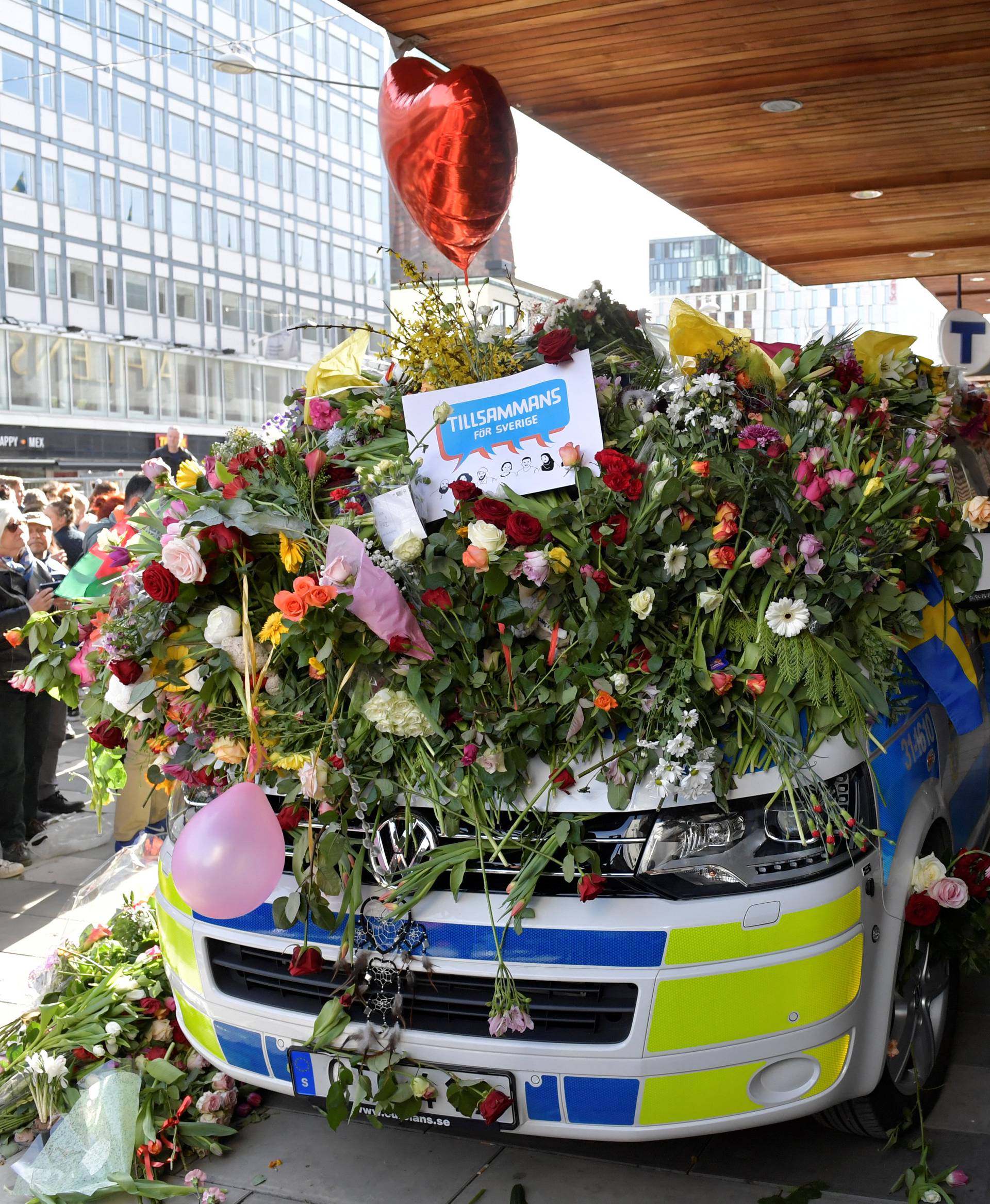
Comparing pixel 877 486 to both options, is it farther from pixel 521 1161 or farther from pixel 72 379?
pixel 72 379

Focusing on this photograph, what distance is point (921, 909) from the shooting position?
117 inches

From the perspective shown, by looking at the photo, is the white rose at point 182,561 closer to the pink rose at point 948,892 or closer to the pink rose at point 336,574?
the pink rose at point 336,574

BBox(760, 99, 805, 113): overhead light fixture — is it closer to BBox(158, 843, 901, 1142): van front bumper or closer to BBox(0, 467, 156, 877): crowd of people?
BBox(0, 467, 156, 877): crowd of people

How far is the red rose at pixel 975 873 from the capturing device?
3186 mm

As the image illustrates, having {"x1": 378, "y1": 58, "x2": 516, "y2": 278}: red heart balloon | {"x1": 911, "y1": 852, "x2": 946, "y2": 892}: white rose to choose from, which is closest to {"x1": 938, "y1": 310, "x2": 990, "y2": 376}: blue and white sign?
{"x1": 378, "y1": 58, "x2": 516, "y2": 278}: red heart balloon

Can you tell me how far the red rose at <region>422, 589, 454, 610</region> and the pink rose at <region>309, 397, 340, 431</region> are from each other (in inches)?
39.1

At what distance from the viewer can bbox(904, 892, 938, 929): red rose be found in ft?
9.75

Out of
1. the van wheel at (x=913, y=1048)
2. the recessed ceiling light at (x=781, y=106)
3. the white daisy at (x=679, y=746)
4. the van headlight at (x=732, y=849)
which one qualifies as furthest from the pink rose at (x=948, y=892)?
the recessed ceiling light at (x=781, y=106)

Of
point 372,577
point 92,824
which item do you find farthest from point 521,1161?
point 92,824

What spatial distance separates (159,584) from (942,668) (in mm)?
2078

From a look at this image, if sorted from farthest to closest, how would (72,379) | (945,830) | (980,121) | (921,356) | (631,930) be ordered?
(72,379) → (980,121) → (921,356) → (945,830) → (631,930)

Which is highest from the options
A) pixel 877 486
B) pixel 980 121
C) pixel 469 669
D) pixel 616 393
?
pixel 980 121

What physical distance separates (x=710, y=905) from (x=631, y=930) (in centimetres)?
19

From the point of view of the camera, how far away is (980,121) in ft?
26.5
